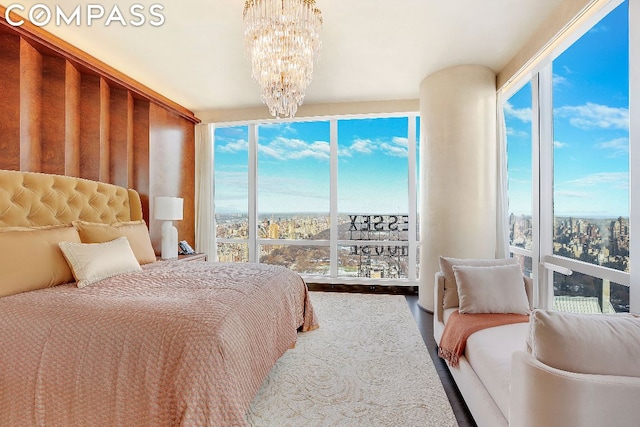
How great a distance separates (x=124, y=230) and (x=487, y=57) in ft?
13.4

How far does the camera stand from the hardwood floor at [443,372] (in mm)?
1921

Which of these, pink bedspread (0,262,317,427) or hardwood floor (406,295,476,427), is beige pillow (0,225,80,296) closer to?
pink bedspread (0,262,317,427)

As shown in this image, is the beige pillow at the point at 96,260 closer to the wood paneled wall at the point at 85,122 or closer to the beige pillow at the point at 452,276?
the wood paneled wall at the point at 85,122

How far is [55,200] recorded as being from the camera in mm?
2922

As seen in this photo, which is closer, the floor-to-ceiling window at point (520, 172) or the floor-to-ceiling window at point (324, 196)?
the floor-to-ceiling window at point (520, 172)

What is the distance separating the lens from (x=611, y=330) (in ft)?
3.79

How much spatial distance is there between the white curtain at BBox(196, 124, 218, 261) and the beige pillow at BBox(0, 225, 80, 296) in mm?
2747

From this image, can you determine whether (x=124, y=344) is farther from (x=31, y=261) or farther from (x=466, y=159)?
(x=466, y=159)

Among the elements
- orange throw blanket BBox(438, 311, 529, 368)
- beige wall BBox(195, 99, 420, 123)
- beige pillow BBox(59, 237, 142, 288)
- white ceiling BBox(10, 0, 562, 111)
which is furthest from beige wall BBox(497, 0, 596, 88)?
beige pillow BBox(59, 237, 142, 288)

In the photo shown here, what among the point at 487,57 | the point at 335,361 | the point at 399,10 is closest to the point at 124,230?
the point at 335,361

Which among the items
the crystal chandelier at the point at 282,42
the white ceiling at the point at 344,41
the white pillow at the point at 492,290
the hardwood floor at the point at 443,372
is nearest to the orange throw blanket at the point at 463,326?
the white pillow at the point at 492,290

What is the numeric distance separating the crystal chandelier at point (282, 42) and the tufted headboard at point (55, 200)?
80.9 inches

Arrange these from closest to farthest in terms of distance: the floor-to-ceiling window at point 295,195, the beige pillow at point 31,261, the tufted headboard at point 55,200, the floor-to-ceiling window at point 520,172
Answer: the beige pillow at point 31,261 → the tufted headboard at point 55,200 → the floor-to-ceiling window at point 520,172 → the floor-to-ceiling window at point 295,195

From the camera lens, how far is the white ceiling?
268 centimetres
